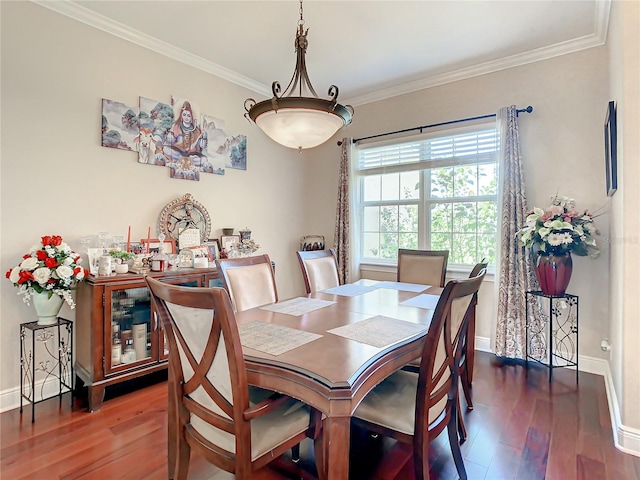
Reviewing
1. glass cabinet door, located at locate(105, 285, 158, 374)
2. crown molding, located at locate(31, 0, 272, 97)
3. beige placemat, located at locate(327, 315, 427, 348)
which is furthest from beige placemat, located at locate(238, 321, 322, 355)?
crown molding, located at locate(31, 0, 272, 97)

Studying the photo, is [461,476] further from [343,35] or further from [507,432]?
[343,35]

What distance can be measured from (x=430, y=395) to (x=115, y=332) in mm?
2180

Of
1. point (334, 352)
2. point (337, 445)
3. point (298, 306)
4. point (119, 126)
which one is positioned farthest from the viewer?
point (119, 126)

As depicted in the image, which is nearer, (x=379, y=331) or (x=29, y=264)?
(x=379, y=331)

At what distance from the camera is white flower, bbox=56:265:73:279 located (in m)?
2.25

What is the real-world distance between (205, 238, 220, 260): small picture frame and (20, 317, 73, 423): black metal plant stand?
51.0 inches

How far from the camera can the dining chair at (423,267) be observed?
3.03m

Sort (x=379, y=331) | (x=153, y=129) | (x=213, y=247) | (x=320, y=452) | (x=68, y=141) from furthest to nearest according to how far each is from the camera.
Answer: (x=213, y=247) → (x=153, y=129) → (x=68, y=141) → (x=379, y=331) → (x=320, y=452)

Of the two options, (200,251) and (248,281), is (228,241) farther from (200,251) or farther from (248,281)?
(248,281)

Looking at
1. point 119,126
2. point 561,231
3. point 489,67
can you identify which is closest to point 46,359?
point 119,126

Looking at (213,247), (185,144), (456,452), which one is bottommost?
(456,452)

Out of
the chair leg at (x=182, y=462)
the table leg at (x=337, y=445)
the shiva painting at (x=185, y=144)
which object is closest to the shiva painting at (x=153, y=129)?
the shiva painting at (x=185, y=144)

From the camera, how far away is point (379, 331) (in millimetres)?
1626

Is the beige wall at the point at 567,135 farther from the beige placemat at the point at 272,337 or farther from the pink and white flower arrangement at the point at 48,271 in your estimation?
the pink and white flower arrangement at the point at 48,271
